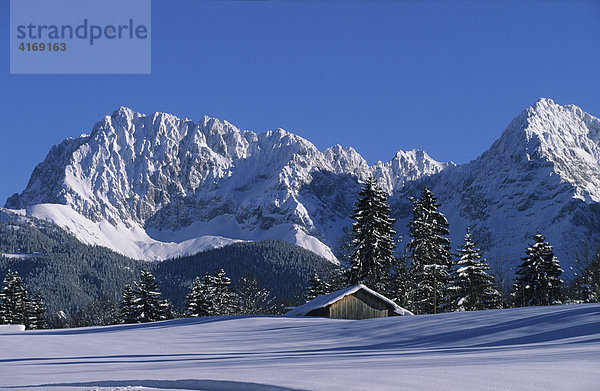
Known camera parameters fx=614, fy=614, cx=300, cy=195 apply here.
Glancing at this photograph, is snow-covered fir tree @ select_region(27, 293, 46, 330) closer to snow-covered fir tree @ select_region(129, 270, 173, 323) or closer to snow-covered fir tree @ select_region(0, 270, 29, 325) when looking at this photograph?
snow-covered fir tree @ select_region(0, 270, 29, 325)

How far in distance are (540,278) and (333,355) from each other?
40.2 m

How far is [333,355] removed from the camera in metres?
14.6

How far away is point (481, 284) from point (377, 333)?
2942cm

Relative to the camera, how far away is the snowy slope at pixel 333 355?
8.11 m

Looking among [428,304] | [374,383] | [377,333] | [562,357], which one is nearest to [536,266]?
[428,304]

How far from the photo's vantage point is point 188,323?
33594 mm

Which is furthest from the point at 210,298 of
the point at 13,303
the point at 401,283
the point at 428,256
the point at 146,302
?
the point at 428,256

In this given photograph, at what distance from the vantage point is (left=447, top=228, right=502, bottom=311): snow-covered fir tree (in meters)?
47.3

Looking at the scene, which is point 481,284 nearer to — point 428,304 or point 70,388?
point 428,304

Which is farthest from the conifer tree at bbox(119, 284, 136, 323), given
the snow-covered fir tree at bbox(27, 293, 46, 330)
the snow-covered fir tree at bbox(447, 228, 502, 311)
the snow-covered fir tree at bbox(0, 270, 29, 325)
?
the snow-covered fir tree at bbox(447, 228, 502, 311)

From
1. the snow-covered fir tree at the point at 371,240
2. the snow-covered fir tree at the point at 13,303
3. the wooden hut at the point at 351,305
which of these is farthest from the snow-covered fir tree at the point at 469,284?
the snow-covered fir tree at the point at 13,303

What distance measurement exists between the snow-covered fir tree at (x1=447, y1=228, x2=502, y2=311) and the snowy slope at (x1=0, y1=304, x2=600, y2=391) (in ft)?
68.5

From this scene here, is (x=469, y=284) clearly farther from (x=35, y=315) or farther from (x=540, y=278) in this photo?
(x=35, y=315)

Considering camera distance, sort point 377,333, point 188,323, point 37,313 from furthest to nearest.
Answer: point 37,313 < point 188,323 < point 377,333
